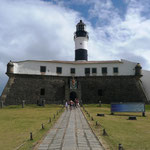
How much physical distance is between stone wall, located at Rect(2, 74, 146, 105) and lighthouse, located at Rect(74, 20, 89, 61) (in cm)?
1141

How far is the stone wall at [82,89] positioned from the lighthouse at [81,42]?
11.4 meters

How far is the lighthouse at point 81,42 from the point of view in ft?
145

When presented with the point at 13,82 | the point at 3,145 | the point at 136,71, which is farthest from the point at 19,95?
the point at 3,145

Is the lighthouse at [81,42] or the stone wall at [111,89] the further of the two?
the lighthouse at [81,42]

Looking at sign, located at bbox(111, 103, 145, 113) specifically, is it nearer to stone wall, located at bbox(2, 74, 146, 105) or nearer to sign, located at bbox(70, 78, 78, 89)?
stone wall, located at bbox(2, 74, 146, 105)

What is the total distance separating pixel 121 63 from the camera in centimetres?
Result: 3381

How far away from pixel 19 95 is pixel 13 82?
2822 mm

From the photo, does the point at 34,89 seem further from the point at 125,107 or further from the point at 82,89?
the point at 125,107

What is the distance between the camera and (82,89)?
3378 cm

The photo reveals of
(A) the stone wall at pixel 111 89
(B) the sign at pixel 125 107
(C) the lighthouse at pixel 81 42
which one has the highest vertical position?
(C) the lighthouse at pixel 81 42

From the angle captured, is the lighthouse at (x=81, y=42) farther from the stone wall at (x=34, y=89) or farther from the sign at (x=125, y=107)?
the sign at (x=125, y=107)

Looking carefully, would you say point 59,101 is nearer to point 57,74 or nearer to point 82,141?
point 57,74

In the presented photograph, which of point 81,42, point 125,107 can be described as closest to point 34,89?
point 81,42

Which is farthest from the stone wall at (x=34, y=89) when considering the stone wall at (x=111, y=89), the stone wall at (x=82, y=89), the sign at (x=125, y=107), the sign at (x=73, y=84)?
the sign at (x=125, y=107)
